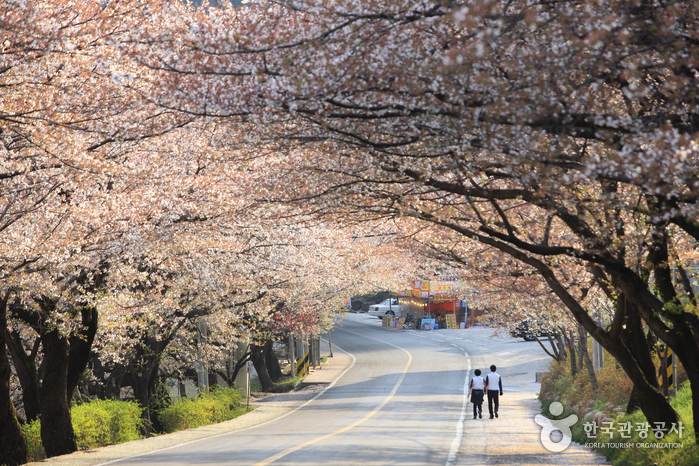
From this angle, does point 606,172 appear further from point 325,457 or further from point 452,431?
point 452,431

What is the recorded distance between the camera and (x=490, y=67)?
5.77 m

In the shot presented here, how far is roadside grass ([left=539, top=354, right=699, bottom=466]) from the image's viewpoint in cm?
906

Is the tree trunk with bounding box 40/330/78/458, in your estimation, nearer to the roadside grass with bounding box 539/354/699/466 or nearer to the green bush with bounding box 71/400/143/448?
the green bush with bounding box 71/400/143/448

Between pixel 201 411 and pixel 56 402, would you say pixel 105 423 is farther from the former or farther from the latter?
pixel 201 411

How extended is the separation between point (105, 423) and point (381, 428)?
25.3 feet

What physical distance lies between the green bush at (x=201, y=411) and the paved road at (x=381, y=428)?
98cm

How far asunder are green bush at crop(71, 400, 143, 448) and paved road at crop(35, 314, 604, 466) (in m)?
0.82

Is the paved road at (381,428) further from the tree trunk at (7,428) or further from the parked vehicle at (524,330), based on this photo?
the parked vehicle at (524,330)

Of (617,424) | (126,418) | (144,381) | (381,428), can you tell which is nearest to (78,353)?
(126,418)

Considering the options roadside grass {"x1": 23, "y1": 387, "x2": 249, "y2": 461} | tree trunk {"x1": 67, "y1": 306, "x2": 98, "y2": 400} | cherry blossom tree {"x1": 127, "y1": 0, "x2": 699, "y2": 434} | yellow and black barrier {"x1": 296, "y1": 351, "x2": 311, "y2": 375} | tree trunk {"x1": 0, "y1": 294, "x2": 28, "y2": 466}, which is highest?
cherry blossom tree {"x1": 127, "y1": 0, "x2": 699, "y2": 434}

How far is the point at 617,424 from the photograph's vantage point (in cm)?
1259

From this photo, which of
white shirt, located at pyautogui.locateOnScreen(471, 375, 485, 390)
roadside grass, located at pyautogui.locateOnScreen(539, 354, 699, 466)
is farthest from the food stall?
white shirt, located at pyautogui.locateOnScreen(471, 375, 485, 390)

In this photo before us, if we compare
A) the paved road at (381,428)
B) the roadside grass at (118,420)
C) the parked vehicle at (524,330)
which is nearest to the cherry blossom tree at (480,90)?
the paved road at (381,428)

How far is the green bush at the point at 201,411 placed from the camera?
20672 millimetres
